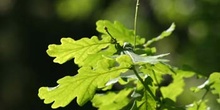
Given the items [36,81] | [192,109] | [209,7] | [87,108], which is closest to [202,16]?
[209,7]

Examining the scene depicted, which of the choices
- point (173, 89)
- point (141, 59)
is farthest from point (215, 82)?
point (141, 59)

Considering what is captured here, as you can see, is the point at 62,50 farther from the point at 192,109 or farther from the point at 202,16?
the point at 202,16

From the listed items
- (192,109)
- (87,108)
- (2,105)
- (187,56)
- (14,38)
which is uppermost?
(14,38)

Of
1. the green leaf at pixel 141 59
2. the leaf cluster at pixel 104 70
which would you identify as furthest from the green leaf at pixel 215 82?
the green leaf at pixel 141 59

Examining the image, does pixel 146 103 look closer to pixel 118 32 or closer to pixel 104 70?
pixel 104 70

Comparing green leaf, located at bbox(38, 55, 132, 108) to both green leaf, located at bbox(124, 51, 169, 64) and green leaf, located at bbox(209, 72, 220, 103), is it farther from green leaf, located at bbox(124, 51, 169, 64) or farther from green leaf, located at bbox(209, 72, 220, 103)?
green leaf, located at bbox(209, 72, 220, 103)
